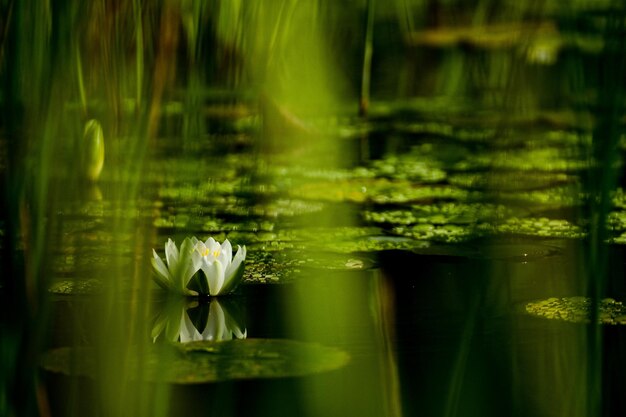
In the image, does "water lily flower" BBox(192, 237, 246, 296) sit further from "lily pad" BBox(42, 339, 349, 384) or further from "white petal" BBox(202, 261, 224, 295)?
"lily pad" BBox(42, 339, 349, 384)

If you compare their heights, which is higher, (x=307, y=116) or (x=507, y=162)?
(x=307, y=116)

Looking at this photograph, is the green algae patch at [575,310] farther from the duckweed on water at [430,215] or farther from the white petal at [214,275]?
the duckweed on water at [430,215]

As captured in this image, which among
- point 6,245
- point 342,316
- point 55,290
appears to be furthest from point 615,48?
point 55,290

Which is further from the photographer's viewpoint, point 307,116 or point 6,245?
point 307,116

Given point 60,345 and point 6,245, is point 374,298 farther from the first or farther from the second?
point 6,245

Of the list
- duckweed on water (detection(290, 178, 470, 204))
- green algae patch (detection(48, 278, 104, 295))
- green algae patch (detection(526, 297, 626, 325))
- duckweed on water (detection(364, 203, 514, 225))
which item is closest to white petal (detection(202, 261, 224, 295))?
green algae patch (detection(48, 278, 104, 295))

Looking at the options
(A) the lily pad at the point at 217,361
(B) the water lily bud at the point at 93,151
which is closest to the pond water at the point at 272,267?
(A) the lily pad at the point at 217,361

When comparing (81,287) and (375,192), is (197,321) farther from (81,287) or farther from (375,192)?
(375,192)

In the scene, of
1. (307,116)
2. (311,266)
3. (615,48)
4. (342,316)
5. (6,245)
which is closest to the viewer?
(615,48)
